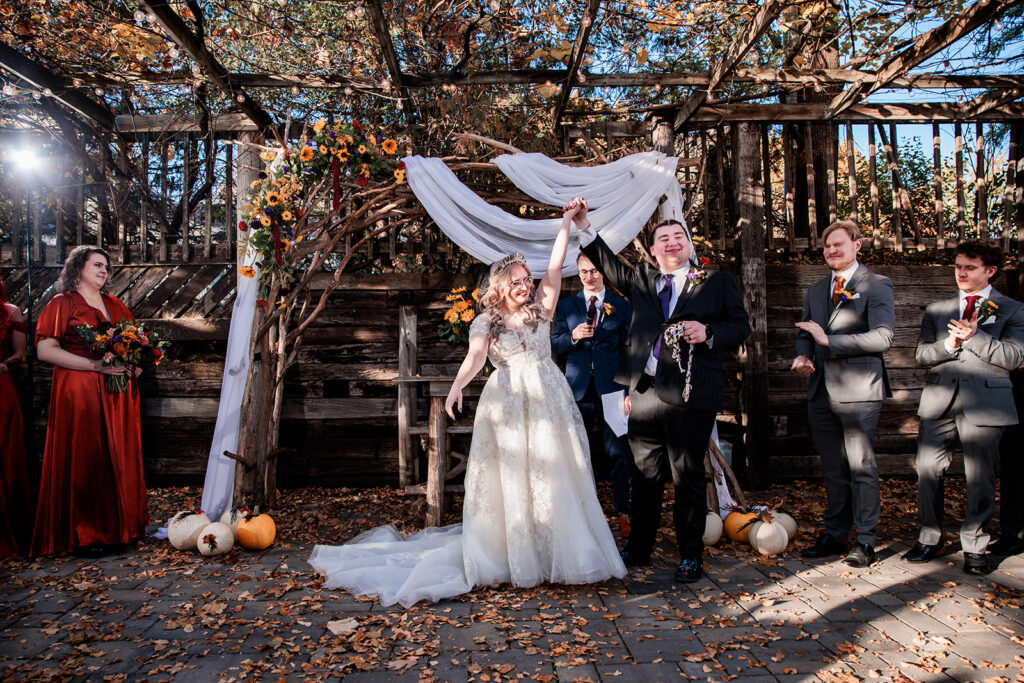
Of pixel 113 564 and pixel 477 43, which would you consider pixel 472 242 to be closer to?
pixel 477 43

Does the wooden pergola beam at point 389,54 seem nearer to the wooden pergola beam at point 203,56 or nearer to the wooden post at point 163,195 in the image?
the wooden pergola beam at point 203,56

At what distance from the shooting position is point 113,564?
4.36m

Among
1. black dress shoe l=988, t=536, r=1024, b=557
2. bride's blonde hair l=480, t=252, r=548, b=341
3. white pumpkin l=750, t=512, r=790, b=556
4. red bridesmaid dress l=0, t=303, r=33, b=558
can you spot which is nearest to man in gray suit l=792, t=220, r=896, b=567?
white pumpkin l=750, t=512, r=790, b=556

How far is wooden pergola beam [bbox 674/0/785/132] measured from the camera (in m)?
4.21

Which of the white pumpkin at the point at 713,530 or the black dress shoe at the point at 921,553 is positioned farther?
the white pumpkin at the point at 713,530

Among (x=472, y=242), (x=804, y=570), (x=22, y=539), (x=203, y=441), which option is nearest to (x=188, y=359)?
(x=203, y=441)

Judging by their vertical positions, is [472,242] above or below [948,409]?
above

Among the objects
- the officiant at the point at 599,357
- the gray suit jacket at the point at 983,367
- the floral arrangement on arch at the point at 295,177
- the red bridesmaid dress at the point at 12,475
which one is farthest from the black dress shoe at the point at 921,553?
the red bridesmaid dress at the point at 12,475

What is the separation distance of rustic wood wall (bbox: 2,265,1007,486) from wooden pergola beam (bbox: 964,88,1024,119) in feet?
4.87

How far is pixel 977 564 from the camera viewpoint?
152 inches

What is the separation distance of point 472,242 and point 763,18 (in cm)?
248

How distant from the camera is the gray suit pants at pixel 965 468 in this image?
393 centimetres

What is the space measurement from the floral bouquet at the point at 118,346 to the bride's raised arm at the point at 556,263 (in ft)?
9.50

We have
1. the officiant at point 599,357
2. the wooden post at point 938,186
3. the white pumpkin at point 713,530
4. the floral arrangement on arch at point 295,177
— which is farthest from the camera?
the wooden post at point 938,186
